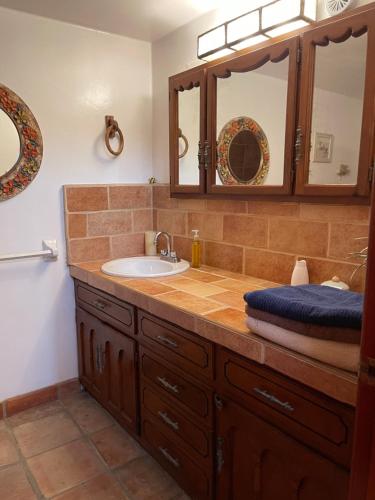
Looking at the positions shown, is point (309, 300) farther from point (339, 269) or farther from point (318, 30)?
point (318, 30)

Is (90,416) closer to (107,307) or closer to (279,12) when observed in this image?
(107,307)

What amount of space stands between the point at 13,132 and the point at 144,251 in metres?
1.01

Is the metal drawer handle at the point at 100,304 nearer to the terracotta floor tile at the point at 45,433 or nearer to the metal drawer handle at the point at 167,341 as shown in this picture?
the metal drawer handle at the point at 167,341

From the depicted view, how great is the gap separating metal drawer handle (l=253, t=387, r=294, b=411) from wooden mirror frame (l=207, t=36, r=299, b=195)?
76cm

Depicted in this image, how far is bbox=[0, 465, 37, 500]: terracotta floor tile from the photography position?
1.55 meters

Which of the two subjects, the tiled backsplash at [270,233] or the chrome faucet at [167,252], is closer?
the tiled backsplash at [270,233]

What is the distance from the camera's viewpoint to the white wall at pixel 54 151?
1.91m

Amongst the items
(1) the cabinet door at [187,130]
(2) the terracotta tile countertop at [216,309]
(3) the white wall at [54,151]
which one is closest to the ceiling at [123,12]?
(3) the white wall at [54,151]

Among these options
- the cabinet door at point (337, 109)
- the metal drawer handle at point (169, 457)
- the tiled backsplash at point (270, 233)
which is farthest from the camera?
the metal drawer handle at point (169, 457)

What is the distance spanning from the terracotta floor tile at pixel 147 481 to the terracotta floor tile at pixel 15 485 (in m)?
0.39

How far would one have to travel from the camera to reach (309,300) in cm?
105

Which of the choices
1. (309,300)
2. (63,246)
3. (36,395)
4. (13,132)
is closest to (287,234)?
(309,300)

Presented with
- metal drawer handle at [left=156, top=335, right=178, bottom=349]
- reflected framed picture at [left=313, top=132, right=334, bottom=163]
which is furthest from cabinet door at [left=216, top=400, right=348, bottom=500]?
reflected framed picture at [left=313, top=132, right=334, bottom=163]

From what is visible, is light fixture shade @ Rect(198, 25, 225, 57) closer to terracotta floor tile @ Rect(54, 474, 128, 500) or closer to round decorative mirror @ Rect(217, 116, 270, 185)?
round decorative mirror @ Rect(217, 116, 270, 185)
